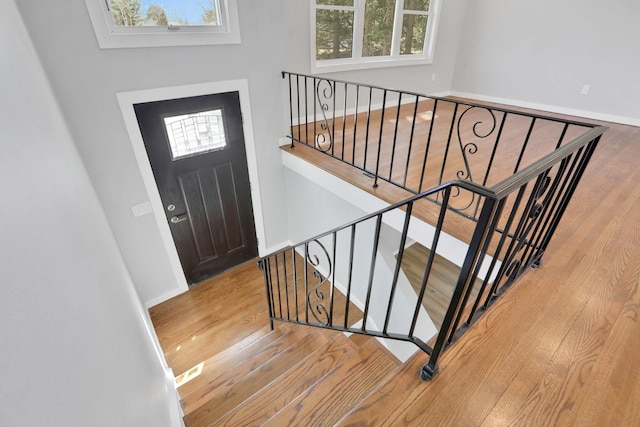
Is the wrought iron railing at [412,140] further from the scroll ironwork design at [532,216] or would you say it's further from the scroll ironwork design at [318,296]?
the scroll ironwork design at [318,296]

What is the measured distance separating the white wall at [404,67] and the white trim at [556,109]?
1.66 ft

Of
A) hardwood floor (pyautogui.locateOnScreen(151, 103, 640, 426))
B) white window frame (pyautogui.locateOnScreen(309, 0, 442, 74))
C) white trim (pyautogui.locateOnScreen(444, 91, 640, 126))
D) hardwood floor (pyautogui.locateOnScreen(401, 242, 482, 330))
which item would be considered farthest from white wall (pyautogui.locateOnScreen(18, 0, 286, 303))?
white trim (pyautogui.locateOnScreen(444, 91, 640, 126))

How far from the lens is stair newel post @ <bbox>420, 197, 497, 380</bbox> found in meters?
0.90

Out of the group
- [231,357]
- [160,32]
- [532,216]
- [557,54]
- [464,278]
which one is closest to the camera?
[464,278]

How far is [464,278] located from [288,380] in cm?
156

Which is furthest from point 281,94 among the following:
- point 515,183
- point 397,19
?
point 515,183

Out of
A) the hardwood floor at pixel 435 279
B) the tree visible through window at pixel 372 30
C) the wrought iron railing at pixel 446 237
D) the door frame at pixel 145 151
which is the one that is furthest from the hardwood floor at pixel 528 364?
the tree visible through window at pixel 372 30

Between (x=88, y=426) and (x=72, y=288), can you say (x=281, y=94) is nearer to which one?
(x=72, y=288)

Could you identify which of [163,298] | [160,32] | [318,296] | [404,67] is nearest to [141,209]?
[163,298]

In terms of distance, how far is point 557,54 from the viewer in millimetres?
4473

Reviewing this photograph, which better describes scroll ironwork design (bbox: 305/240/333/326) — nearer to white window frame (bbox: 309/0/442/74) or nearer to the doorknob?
the doorknob

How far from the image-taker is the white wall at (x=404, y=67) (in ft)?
11.8

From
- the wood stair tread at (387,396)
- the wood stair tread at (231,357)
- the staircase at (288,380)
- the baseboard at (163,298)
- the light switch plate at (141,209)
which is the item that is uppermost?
the wood stair tread at (387,396)

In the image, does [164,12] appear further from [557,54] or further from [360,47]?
[557,54]
